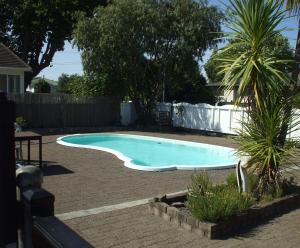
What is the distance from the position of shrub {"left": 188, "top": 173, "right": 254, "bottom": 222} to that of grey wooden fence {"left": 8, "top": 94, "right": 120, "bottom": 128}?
1431 cm

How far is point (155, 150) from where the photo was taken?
15977mm

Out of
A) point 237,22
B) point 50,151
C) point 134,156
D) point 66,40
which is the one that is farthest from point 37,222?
point 66,40

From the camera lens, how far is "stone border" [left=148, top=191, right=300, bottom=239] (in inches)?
210

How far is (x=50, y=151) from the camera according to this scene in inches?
517

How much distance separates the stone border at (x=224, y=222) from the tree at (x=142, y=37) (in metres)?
14.1

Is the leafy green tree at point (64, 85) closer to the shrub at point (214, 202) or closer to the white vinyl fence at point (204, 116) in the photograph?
the white vinyl fence at point (204, 116)

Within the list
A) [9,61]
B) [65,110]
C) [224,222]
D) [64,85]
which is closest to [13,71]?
[9,61]

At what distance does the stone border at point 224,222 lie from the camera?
5340 mm

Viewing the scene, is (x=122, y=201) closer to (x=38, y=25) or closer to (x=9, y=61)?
(x=9, y=61)

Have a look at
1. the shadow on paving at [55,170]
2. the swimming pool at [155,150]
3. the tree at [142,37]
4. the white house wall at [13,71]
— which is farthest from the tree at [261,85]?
the white house wall at [13,71]

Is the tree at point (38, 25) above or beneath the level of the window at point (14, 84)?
above

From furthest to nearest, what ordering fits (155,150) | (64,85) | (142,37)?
(64,85) → (142,37) → (155,150)

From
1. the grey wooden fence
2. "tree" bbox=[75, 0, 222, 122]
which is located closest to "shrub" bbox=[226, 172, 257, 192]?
"tree" bbox=[75, 0, 222, 122]

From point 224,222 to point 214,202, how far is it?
30cm
